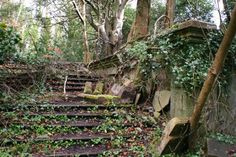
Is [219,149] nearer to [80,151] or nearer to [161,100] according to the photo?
[161,100]

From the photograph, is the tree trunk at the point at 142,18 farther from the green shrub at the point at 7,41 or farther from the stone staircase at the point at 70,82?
the green shrub at the point at 7,41

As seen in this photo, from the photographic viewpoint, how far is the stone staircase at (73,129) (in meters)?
3.79

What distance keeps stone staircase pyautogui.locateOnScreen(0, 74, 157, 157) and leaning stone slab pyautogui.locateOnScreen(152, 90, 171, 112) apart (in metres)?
0.27

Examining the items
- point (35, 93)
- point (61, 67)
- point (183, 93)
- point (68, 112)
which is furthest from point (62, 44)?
point (183, 93)

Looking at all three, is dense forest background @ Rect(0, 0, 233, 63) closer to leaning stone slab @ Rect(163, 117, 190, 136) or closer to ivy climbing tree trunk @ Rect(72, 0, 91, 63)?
ivy climbing tree trunk @ Rect(72, 0, 91, 63)

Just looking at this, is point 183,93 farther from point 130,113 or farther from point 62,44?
point 62,44

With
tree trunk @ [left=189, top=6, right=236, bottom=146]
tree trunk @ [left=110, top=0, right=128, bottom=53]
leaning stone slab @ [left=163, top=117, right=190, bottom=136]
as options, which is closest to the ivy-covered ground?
leaning stone slab @ [left=163, top=117, right=190, bottom=136]

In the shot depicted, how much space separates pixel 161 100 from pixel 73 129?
1590 millimetres

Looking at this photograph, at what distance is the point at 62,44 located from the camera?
14539 mm

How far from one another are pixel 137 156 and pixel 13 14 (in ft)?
62.9

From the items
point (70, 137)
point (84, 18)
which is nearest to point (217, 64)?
point (70, 137)

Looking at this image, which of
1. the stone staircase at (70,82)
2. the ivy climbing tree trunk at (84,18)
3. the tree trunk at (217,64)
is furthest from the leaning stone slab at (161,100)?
the ivy climbing tree trunk at (84,18)

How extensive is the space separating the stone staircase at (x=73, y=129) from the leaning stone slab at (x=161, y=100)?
268mm

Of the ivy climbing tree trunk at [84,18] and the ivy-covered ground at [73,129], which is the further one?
the ivy climbing tree trunk at [84,18]
